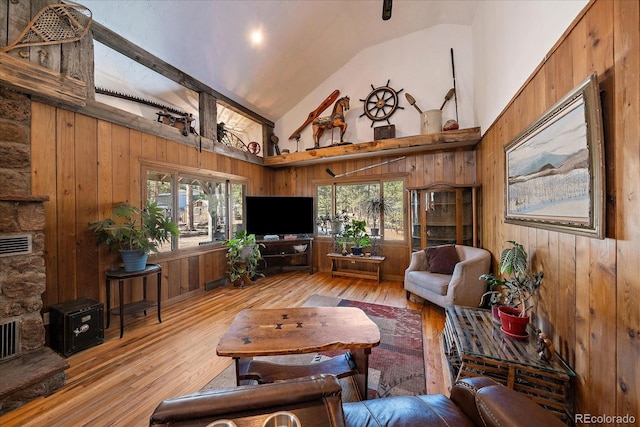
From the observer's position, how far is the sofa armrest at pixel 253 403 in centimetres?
72

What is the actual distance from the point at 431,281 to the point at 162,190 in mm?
3780

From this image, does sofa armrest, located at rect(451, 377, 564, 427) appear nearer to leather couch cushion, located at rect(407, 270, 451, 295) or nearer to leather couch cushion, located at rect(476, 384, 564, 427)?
leather couch cushion, located at rect(476, 384, 564, 427)

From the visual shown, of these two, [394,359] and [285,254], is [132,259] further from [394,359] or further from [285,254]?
[394,359]

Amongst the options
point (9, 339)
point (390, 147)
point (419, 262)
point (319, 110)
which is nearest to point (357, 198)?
point (390, 147)

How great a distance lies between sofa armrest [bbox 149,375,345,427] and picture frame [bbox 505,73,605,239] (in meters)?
1.35

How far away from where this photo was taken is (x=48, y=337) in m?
2.16

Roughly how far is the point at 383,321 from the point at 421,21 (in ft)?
15.3

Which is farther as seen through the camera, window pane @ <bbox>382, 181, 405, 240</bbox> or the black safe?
window pane @ <bbox>382, 181, 405, 240</bbox>

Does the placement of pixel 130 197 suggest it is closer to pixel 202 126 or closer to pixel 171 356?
pixel 202 126

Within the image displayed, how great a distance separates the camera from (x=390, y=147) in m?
3.77

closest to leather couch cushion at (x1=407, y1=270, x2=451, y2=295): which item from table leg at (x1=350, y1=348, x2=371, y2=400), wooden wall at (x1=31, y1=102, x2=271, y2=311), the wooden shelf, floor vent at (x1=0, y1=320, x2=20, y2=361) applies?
table leg at (x1=350, y1=348, x2=371, y2=400)

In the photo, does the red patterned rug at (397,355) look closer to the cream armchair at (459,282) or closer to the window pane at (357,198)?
the cream armchair at (459,282)

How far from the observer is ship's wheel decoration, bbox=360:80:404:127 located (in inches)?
164

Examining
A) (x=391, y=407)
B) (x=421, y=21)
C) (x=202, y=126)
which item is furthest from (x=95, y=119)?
(x=421, y=21)
